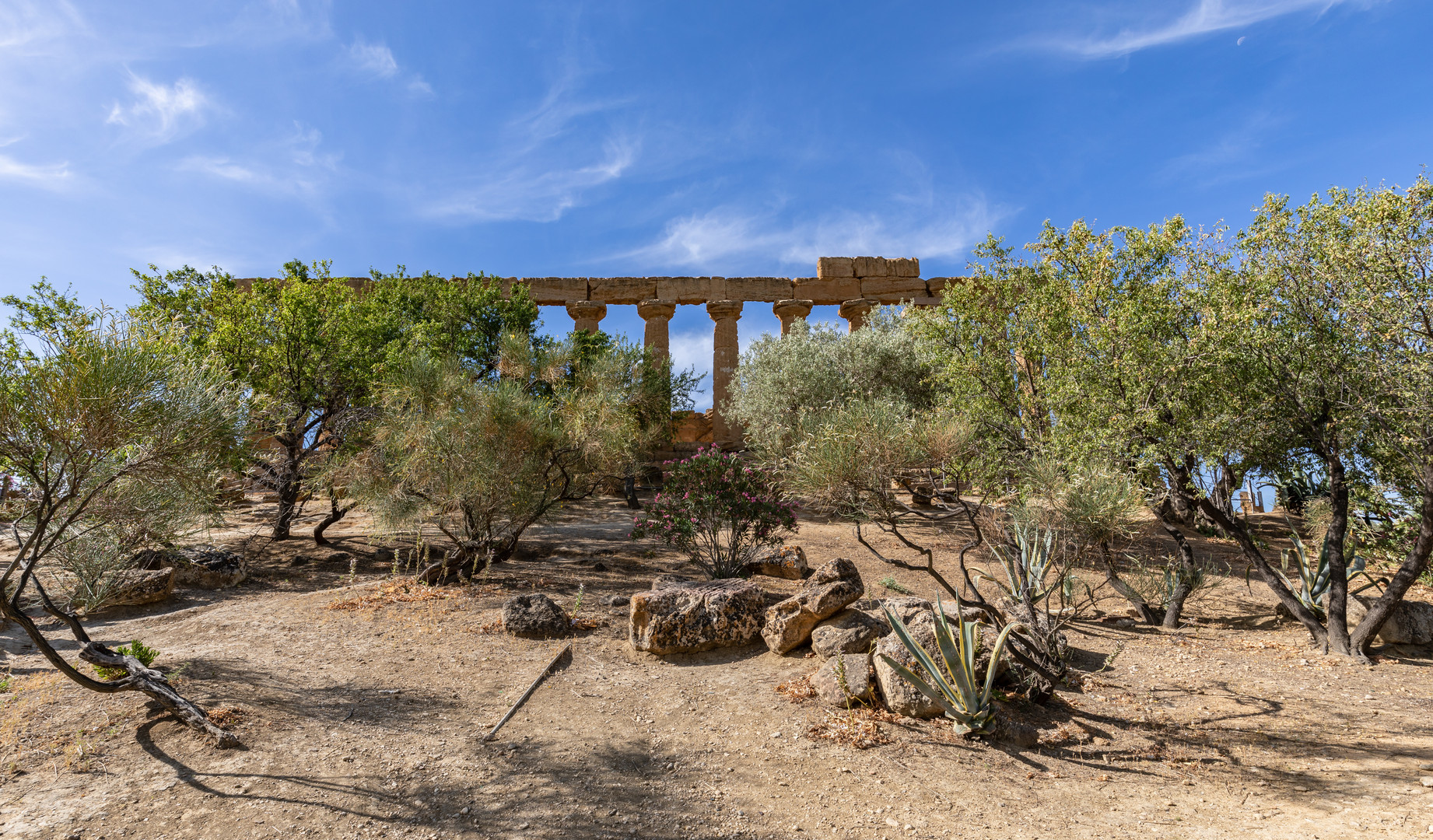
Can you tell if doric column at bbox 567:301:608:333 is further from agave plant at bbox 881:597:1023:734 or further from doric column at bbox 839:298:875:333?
agave plant at bbox 881:597:1023:734

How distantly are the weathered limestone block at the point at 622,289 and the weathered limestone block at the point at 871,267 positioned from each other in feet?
23.7

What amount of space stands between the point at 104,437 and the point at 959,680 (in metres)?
6.79

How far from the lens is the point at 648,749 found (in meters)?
5.63

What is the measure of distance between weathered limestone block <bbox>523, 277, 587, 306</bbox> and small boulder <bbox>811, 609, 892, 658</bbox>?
19.4 m

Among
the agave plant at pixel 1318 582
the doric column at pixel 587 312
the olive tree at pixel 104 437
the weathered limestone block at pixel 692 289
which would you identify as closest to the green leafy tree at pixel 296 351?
the olive tree at pixel 104 437

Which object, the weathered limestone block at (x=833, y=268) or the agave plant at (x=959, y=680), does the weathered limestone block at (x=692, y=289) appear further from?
the agave plant at (x=959, y=680)

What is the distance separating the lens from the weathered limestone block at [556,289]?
2472cm

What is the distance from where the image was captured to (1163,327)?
887 cm

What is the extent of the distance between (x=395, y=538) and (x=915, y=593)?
9.71 metres

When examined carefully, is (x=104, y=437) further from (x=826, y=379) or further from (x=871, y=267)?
(x=871, y=267)

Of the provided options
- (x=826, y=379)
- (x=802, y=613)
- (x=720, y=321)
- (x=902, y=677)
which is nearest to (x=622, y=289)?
(x=720, y=321)

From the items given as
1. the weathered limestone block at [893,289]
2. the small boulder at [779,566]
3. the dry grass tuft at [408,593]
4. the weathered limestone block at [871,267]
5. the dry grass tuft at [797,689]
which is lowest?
the dry grass tuft at [797,689]

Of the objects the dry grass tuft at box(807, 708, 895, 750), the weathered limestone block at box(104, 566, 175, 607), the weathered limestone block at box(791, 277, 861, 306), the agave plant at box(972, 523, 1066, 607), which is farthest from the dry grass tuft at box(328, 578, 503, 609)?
the weathered limestone block at box(791, 277, 861, 306)

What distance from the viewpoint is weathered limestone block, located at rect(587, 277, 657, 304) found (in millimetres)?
24875
